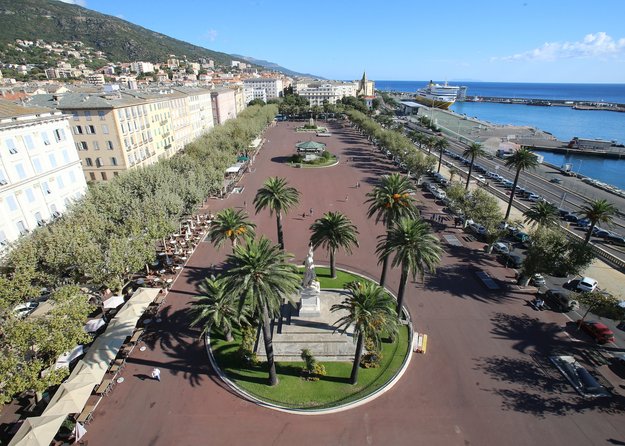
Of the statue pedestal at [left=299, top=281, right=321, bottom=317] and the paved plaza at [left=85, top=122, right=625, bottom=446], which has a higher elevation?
the statue pedestal at [left=299, top=281, right=321, bottom=317]

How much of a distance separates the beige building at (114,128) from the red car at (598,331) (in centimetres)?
7498

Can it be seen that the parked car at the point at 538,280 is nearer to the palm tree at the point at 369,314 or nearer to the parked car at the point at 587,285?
the parked car at the point at 587,285

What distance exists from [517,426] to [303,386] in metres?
15.3

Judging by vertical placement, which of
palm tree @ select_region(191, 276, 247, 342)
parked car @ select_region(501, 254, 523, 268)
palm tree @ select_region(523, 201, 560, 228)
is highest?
palm tree @ select_region(523, 201, 560, 228)

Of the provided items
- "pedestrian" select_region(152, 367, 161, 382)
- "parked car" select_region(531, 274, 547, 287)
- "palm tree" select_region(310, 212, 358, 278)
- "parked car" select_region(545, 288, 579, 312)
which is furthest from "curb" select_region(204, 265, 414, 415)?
"parked car" select_region(531, 274, 547, 287)

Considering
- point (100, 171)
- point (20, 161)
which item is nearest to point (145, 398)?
point (20, 161)

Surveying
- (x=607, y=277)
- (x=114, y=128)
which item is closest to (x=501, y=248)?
(x=607, y=277)

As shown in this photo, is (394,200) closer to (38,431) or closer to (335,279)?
(335,279)

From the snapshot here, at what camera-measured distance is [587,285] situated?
121 ft

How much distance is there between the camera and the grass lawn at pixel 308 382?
24609 millimetres

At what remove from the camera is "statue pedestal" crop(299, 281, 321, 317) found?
31781 mm

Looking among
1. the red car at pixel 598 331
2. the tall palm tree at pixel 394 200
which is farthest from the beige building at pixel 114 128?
the red car at pixel 598 331

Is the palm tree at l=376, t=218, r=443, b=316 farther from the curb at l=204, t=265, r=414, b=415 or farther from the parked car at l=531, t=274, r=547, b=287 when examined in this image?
the parked car at l=531, t=274, r=547, b=287

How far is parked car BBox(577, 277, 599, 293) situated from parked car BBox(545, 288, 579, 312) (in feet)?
5.88
